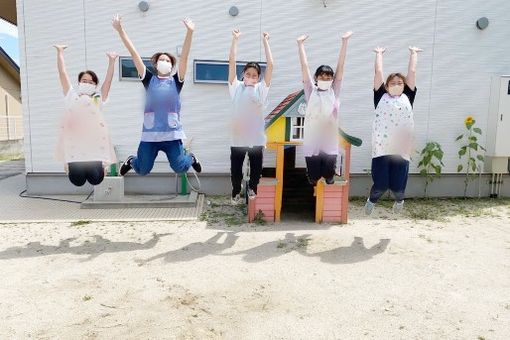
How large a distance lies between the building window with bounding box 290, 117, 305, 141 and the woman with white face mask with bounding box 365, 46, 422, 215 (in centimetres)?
164

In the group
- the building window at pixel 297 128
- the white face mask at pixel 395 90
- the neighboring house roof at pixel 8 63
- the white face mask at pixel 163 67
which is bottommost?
the building window at pixel 297 128

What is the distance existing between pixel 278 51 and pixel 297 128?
8.57 feet

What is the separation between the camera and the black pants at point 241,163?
4762 millimetres

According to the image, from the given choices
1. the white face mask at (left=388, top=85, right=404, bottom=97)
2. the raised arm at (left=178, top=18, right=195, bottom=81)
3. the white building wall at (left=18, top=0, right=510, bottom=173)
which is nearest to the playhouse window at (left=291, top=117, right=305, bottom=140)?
the white face mask at (left=388, top=85, right=404, bottom=97)

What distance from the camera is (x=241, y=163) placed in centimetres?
484

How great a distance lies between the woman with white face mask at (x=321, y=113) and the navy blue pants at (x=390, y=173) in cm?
61

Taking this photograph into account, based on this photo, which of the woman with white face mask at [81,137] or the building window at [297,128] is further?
the building window at [297,128]

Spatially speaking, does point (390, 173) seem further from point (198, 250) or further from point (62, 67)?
point (62, 67)

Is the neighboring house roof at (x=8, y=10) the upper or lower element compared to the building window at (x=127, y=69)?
upper

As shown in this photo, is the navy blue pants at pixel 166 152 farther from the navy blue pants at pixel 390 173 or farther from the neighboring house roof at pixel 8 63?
the neighboring house roof at pixel 8 63

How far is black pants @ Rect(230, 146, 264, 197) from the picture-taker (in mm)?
4762

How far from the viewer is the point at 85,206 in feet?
24.2

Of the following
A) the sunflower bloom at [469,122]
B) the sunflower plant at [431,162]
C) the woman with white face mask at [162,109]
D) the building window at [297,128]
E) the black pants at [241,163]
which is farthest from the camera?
the sunflower bloom at [469,122]

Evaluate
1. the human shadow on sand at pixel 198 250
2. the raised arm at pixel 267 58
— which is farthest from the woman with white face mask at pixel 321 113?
the human shadow on sand at pixel 198 250
